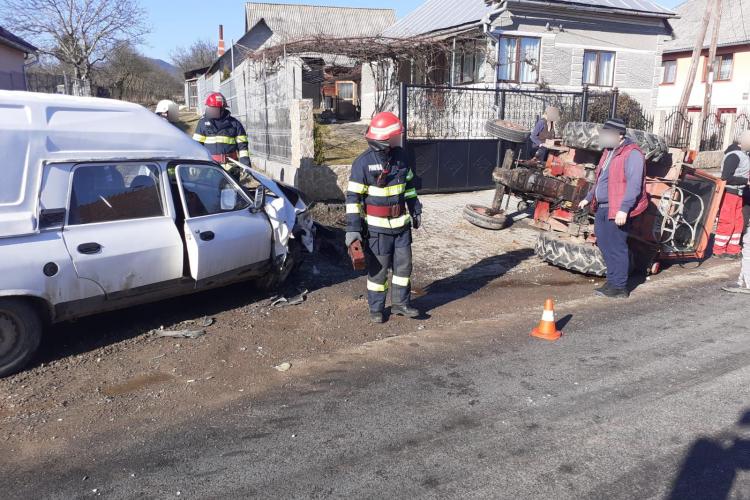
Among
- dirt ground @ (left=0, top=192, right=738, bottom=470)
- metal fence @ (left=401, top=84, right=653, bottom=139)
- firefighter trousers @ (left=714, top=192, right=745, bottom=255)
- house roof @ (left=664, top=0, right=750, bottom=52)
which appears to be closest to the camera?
dirt ground @ (left=0, top=192, right=738, bottom=470)

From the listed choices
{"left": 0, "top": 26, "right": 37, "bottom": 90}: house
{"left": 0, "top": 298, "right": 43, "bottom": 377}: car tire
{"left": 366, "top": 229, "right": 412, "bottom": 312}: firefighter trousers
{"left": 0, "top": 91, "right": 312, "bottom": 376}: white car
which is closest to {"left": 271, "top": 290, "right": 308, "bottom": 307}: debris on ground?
{"left": 0, "top": 91, "right": 312, "bottom": 376}: white car

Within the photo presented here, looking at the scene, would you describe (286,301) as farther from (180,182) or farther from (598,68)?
(598,68)

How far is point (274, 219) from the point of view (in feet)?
20.1

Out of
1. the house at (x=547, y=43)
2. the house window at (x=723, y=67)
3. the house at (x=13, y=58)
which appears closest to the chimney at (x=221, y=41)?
the house at (x=13, y=58)

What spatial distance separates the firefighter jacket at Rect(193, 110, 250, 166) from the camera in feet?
28.4

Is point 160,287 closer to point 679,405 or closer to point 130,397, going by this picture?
point 130,397

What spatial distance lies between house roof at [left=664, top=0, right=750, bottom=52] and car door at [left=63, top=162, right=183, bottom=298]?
30.1 m

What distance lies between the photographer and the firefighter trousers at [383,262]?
18.6 ft

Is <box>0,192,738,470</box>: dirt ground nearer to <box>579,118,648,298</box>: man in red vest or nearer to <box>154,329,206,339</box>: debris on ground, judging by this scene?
<box>154,329,206,339</box>: debris on ground

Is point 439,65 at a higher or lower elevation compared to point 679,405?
higher

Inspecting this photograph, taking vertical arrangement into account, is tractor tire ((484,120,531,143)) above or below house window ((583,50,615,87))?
below

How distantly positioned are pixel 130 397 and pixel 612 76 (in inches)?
864

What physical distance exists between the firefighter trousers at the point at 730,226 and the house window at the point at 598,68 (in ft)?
46.6

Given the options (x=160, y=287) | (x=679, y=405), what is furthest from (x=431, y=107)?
(x=679, y=405)
